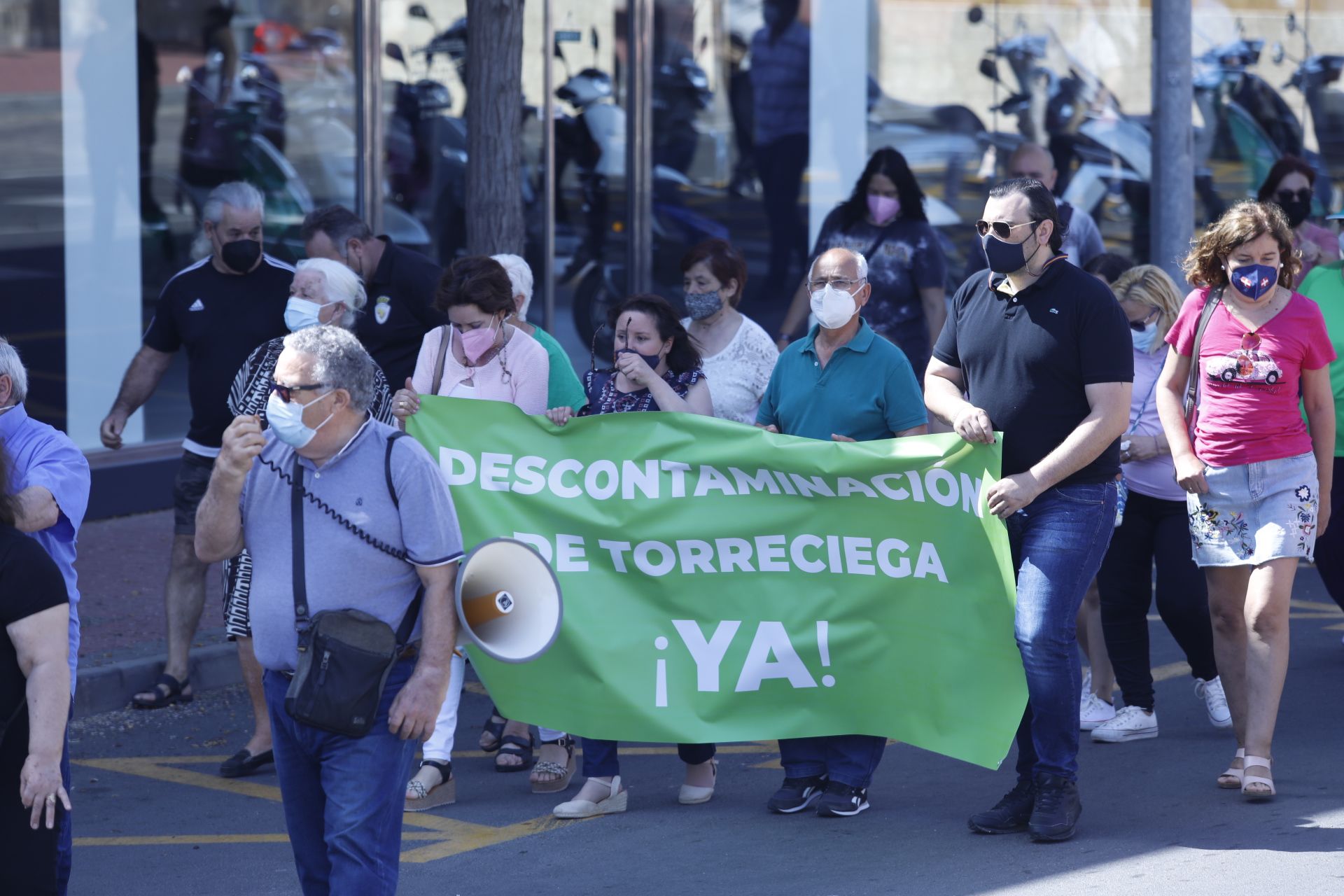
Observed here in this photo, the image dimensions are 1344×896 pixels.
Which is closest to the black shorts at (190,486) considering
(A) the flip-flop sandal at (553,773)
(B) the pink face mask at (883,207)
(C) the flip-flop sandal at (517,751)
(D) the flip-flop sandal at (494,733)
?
(D) the flip-flop sandal at (494,733)

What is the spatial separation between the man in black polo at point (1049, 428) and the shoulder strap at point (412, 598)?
1951 millimetres

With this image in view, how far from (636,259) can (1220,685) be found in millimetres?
7783

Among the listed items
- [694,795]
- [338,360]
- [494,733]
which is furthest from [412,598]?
[494,733]

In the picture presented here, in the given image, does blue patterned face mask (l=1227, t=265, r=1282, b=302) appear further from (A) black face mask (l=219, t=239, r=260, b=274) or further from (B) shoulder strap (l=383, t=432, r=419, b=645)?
(A) black face mask (l=219, t=239, r=260, b=274)

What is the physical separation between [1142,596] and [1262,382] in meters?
1.19

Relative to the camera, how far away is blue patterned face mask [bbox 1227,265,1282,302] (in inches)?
229

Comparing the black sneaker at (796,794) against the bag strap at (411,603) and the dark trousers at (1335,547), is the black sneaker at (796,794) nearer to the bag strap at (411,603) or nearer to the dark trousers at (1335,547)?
the bag strap at (411,603)

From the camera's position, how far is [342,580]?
418cm

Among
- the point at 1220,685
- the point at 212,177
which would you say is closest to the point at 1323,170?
the point at 212,177

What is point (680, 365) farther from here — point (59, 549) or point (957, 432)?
point (59, 549)

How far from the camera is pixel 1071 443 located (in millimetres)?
5379

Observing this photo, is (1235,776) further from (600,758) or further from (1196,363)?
(600,758)

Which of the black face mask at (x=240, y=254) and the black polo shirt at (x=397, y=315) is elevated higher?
the black face mask at (x=240, y=254)

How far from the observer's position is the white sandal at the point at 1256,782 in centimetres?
584
